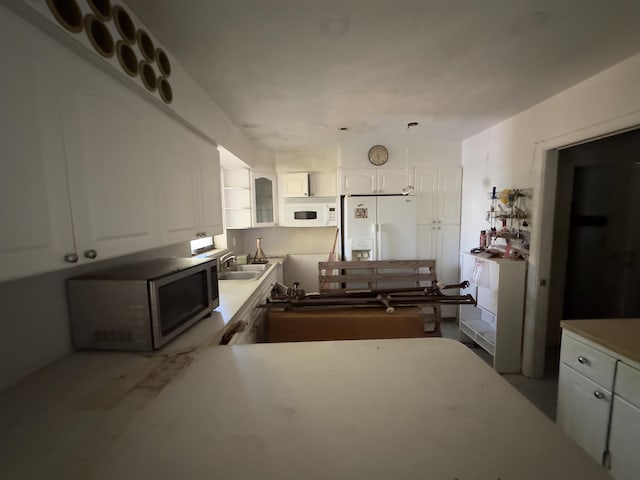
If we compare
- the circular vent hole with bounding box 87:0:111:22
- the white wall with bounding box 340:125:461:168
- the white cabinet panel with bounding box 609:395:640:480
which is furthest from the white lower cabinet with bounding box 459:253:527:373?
the circular vent hole with bounding box 87:0:111:22

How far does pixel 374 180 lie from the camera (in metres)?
3.39

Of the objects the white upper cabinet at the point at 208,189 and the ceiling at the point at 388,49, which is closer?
the ceiling at the point at 388,49

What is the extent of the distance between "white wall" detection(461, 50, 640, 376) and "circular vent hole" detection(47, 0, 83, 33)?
2.77 meters

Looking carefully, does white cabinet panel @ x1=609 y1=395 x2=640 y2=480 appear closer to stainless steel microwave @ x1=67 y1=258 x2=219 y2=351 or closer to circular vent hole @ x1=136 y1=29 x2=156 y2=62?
stainless steel microwave @ x1=67 y1=258 x2=219 y2=351

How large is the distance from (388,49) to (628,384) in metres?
1.99

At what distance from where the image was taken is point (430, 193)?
3.39 metres

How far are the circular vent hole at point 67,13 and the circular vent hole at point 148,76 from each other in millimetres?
310

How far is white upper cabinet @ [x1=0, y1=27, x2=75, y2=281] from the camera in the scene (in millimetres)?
688

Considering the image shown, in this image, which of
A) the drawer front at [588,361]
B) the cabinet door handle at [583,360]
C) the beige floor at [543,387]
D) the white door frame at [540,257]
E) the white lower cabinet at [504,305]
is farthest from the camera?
the white lower cabinet at [504,305]

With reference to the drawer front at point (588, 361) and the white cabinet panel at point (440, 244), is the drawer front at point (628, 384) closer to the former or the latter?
the drawer front at point (588, 361)

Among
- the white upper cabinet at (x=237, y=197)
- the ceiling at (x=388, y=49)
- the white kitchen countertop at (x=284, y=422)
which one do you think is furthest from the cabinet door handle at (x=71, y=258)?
the white upper cabinet at (x=237, y=197)

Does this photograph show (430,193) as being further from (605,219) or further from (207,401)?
(207,401)

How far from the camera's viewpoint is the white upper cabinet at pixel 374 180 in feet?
11.1

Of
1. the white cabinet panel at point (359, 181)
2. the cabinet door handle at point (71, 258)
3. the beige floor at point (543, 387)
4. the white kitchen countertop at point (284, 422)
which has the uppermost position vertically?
the white cabinet panel at point (359, 181)
